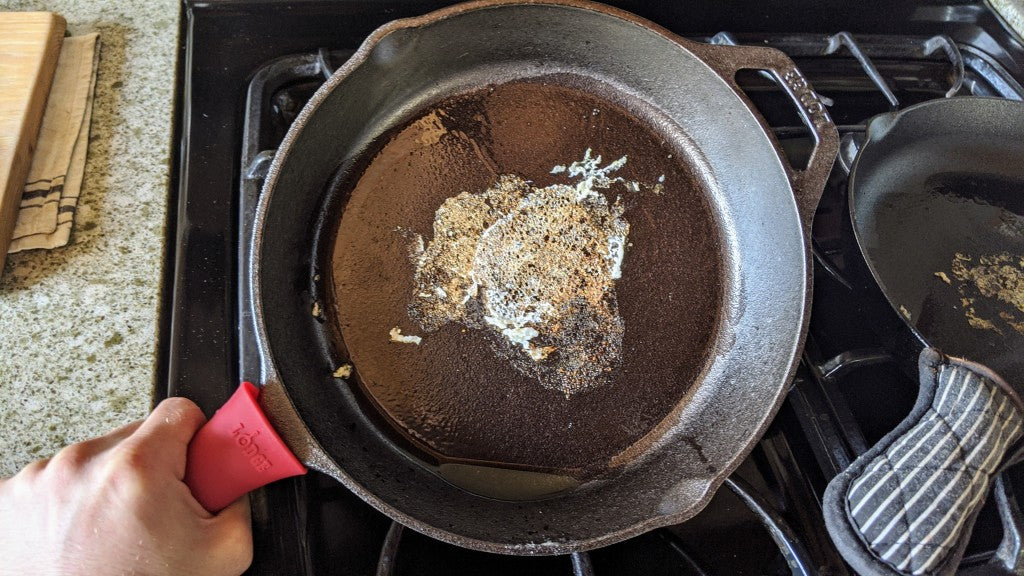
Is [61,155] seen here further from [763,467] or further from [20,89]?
[763,467]

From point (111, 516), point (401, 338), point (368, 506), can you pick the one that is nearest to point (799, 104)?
point (401, 338)

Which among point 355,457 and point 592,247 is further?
point 592,247

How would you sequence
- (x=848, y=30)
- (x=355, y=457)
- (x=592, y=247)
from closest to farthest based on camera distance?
(x=355, y=457)
(x=592, y=247)
(x=848, y=30)

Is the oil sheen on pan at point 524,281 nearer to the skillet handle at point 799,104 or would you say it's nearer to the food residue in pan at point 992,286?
the skillet handle at point 799,104

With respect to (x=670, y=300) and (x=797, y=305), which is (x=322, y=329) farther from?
(x=797, y=305)

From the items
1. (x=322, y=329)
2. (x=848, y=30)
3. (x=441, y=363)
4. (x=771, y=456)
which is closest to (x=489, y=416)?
(x=441, y=363)

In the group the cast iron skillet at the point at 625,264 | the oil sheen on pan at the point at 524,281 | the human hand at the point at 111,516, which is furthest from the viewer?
the oil sheen on pan at the point at 524,281

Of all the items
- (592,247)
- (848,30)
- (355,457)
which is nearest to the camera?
(355,457)

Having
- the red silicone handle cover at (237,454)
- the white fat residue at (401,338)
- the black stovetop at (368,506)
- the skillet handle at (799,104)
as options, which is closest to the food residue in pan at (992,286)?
the black stovetop at (368,506)
